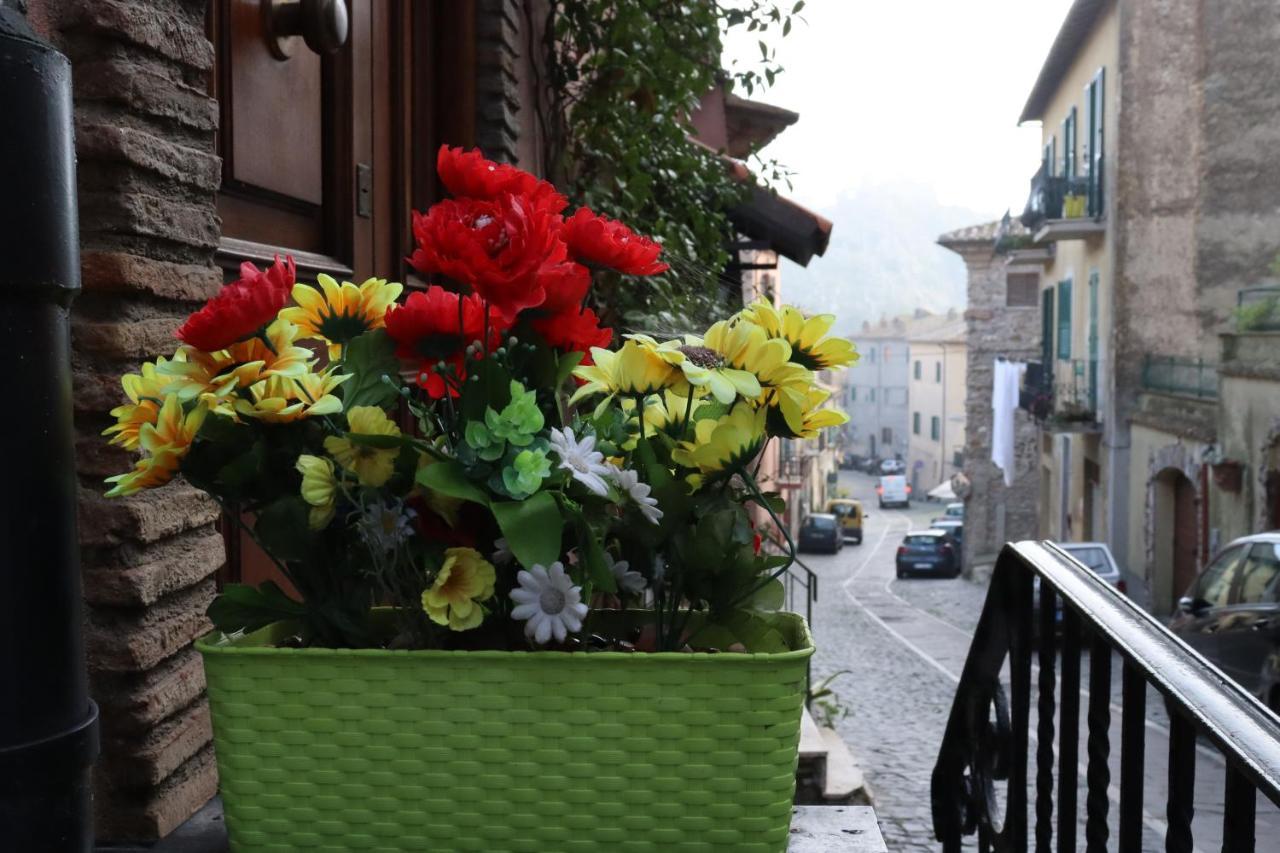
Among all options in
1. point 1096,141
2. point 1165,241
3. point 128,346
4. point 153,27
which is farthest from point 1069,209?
point 128,346

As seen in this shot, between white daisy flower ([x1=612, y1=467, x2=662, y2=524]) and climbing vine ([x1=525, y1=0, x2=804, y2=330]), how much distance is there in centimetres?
326

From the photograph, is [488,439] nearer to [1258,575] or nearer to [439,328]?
[439,328]

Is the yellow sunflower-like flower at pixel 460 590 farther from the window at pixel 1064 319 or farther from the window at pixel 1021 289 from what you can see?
the window at pixel 1021 289

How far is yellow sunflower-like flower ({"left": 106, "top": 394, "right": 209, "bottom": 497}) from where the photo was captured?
1339 millimetres

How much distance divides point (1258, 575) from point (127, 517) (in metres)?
7.86

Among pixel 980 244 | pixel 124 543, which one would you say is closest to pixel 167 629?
pixel 124 543

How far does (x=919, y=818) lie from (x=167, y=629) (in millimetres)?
5688

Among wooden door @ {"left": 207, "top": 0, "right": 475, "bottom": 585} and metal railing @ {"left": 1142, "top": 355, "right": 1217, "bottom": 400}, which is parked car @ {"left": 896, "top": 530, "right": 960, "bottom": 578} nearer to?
metal railing @ {"left": 1142, "top": 355, "right": 1217, "bottom": 400}

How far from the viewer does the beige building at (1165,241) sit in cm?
1658

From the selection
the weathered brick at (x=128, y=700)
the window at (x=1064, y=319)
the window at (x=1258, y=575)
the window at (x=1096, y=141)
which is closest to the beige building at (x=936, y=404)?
the window at (x=1064, y=319)

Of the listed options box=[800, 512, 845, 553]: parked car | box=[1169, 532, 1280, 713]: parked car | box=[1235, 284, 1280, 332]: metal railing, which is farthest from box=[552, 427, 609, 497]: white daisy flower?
box=[800, 512, 845, 553]: parked car

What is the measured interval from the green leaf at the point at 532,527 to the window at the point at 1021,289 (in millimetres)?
30038

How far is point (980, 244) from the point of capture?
2945cm

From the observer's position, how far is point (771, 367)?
1344mm
